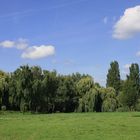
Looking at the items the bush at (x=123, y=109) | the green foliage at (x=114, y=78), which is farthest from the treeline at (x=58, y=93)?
the green foliage at (x=114, y=78)

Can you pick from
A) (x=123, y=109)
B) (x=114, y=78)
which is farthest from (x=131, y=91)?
(x=114, y=78)

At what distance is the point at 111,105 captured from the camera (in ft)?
303

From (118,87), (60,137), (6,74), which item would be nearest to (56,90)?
(6,74)

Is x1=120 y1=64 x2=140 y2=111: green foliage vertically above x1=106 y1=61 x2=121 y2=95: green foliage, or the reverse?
x1=106 y1=61 x2=121 y2=95: green foliage

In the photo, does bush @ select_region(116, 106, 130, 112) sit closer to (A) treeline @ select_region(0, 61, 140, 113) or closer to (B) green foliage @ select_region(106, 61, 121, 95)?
(A) treeline @ select_region(0, 61, 140, 113)

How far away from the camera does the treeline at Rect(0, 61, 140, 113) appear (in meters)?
87.9

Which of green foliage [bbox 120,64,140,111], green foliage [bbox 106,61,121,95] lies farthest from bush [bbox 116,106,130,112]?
green foliage [bbox 106,61,121,95]

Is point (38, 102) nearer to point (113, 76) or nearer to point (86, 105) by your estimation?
point (86, 105)

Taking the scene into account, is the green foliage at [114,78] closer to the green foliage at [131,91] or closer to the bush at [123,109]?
the green foliage at [131,91]

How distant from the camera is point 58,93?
97812 millimetres

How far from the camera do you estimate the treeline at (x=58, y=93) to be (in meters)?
87.9

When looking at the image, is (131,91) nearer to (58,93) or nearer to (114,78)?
(114,78)

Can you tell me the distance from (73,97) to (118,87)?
19547 millimetres

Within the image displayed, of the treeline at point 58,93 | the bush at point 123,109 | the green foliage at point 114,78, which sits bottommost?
the bush at point 123,109
